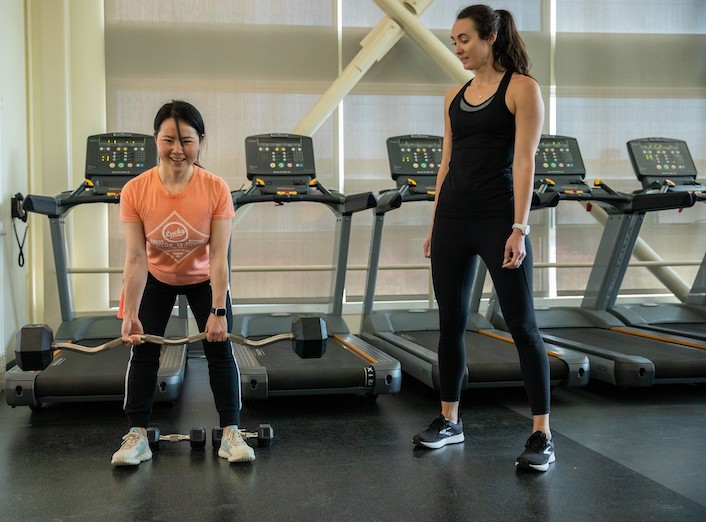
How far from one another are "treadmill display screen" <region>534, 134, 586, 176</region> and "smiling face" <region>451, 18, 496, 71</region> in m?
2.35

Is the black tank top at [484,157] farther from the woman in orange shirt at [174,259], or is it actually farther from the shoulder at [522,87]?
the woman in orange shirt at [174,259]

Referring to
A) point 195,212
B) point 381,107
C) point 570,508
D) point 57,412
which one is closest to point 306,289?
point 381,107

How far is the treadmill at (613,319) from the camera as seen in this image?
12.5ft

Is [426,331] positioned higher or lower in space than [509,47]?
lower

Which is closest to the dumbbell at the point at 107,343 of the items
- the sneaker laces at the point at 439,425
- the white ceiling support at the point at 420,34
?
the sneaker laces at the point at 439,425

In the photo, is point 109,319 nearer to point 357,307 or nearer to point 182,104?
point 357,307

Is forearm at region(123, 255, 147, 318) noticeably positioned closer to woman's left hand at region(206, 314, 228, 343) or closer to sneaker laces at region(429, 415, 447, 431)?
woman's left hand at region(206, 314, 228, 343)

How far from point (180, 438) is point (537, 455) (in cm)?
136

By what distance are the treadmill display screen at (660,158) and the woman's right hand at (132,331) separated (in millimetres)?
3792

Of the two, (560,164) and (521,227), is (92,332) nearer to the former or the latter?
(521,227)

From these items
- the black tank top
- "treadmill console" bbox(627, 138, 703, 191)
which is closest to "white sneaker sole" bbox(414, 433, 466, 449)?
the black tank top

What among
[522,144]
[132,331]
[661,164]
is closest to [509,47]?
[522,144]

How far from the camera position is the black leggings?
2.55 m

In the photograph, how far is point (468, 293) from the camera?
271 cm
